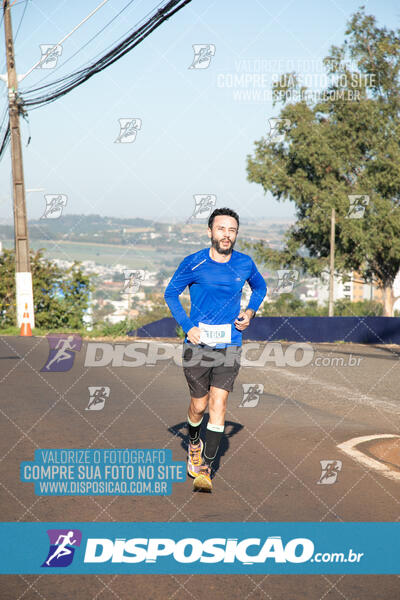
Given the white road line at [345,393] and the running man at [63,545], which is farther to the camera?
the white road line at [345,393]

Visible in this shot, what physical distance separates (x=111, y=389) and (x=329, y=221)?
36185mm

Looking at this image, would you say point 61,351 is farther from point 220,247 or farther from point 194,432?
point 220,247

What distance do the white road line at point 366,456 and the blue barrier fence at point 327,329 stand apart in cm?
Answer: 1591

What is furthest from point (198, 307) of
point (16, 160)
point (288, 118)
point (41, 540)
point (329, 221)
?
point (288, 118)

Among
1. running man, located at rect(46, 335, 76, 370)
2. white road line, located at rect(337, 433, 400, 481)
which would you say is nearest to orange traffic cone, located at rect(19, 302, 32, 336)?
running man, located at rect(46, 335, 76, 370)

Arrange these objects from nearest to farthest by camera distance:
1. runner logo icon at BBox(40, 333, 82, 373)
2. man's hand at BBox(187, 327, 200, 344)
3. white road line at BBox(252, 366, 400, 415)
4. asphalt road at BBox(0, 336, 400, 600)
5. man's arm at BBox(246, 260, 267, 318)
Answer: asphalt road at BBox(0, 336, 400, 600)
man's hand at BBox(187, 327, 200, 344)
man's arm at BBox(246, 260, 267, 318)
white road line at BBox(252, 366, 400, 415)
runner logo icon at BBox(40, 333, 82, 373)

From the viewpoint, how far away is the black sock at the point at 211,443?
5465mm

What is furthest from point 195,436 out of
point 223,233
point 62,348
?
point 62,348

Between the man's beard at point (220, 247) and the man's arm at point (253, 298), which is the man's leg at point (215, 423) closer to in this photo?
the man's arm at point (253, 298)

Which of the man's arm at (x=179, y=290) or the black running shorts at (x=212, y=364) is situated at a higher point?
the man's arm at (x=179, y=290)

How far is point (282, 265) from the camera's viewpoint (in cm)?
4872

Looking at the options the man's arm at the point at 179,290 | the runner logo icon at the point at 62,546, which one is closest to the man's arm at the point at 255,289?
the man's arm at the point at 179,290

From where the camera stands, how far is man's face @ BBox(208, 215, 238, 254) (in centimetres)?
544

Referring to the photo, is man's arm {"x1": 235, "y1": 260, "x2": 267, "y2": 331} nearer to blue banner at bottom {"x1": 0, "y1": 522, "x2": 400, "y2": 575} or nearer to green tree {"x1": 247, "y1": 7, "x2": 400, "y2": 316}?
blue banner at bottom {"x1": 0, "y1": 522, "x2": 400, "y2": 575}
